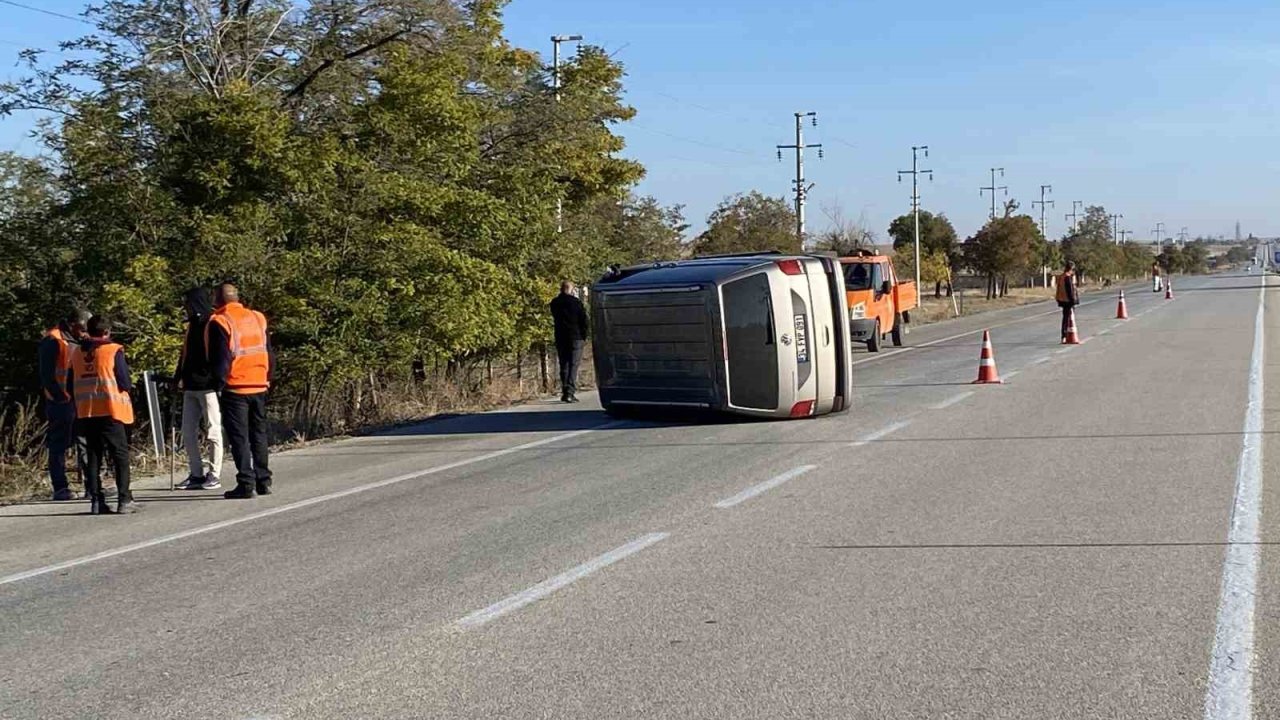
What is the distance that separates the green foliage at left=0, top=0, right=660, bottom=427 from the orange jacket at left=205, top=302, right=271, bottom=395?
19.4 feet

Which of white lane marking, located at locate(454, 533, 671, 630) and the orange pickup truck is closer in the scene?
white lane marking, located at locate(454, 533, 671, 630)

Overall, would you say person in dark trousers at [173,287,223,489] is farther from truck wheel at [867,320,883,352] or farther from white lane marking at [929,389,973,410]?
truck wheel at [867,320,883,352]

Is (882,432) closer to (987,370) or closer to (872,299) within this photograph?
(987,370)

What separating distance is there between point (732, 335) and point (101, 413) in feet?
22.4

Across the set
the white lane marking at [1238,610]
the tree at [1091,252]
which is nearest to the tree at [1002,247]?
the tree at [1091,252]

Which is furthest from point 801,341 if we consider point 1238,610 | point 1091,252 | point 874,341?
point 1091,252

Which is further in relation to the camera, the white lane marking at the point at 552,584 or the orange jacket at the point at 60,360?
the orange jacket at the point at 60,360

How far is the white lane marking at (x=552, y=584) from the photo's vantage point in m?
6.64

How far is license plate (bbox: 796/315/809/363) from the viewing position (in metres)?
14.9

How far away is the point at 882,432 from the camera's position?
14047 millimetres

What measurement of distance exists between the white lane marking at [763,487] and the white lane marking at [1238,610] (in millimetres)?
3415

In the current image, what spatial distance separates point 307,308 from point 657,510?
945 cm

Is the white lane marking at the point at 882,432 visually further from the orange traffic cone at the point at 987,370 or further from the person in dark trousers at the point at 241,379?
the person in dark trousers at the point at 241,379

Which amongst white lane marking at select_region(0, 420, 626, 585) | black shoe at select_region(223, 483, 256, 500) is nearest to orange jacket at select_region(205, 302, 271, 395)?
black shoe at select_region(223, 483, 256, 500)
